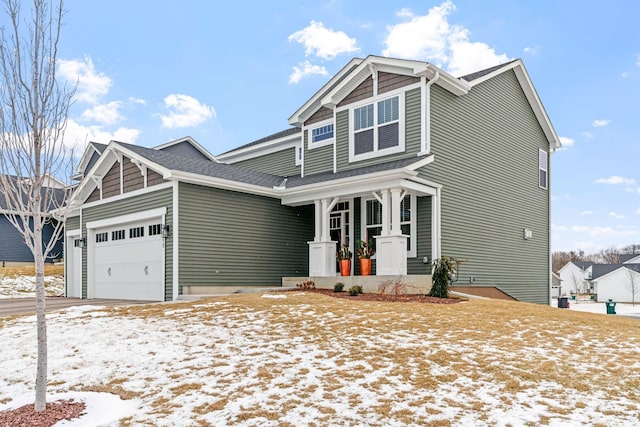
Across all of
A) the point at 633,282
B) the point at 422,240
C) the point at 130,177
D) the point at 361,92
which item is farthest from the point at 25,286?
the point at 633,282

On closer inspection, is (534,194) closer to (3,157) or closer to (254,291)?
(254,291)

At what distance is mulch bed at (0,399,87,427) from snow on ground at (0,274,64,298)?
1758cm

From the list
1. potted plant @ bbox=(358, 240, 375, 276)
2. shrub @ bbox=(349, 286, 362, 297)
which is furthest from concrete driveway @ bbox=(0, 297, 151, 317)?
potted plant @ bbox=(358, 240, 375, 276)

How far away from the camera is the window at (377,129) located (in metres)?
14.7

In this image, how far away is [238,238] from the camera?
14719mm

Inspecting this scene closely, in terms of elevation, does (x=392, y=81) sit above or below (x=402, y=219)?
above

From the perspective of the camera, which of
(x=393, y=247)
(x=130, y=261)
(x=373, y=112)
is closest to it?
(x=393, y=247)

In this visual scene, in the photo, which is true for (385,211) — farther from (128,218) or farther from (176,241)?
(128,218)

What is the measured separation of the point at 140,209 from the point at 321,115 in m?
6.92

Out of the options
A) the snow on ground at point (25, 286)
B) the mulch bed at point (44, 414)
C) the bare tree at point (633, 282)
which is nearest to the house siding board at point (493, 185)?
the mulch bed at point (44, 414)

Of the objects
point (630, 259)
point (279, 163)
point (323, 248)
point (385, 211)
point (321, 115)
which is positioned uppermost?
point (321, 115)

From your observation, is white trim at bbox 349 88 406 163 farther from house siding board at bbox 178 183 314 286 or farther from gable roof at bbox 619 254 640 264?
gable roof at bbox 619 254 640 264

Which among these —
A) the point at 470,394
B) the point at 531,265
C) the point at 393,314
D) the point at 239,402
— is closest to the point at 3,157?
the point at 239,402

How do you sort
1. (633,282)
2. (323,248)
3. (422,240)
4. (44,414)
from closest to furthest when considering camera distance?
(44,414)
(422,240)
(323,248)
(633,282)
